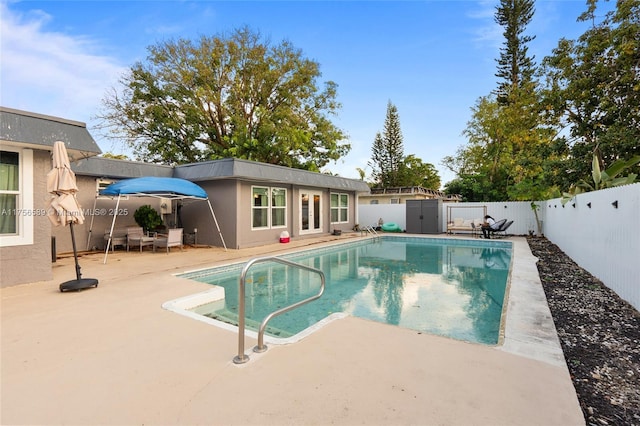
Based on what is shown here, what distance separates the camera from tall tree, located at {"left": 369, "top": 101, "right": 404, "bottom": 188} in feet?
134

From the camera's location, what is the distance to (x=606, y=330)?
3.67m

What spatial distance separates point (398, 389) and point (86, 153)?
6.70 meters

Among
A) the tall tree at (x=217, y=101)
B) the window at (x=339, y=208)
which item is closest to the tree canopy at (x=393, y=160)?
the tall tree at (x=217, y=101)

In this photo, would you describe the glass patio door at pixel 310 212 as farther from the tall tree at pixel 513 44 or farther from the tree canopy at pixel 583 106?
the tall tree at pixel 513 44

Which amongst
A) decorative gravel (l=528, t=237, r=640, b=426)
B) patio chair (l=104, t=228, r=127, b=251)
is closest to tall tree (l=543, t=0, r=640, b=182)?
decorative gravel (l=528, t=237, r=640, b=426)

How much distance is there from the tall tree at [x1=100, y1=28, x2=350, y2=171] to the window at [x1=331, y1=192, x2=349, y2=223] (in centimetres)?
469

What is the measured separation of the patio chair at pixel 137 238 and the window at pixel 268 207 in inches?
135

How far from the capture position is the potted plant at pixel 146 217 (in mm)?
10859

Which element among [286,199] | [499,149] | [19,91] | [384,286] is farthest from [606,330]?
[499,149]

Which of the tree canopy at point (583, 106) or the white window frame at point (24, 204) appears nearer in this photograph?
the white window frame at point (24, 204)

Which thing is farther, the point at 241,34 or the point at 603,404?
the point at 241,34

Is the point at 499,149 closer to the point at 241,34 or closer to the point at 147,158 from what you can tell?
the point at 241,34

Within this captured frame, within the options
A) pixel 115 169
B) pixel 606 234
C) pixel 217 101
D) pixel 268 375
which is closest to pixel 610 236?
pixel 606 234

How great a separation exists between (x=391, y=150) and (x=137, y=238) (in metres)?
35.8
